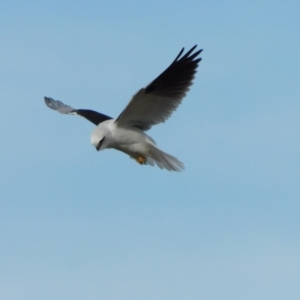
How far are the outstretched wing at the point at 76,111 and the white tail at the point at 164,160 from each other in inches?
34.5

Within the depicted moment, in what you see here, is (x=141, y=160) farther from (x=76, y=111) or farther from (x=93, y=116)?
(x=76, y=111)

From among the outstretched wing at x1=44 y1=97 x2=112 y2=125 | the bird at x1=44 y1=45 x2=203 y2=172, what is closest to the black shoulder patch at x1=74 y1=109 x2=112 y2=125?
the outstretched wing at x1=44 y1=97 x2=112 y2=125

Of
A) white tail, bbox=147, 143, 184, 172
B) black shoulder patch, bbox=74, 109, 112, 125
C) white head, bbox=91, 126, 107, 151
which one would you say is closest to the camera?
white head, bbox=91, 126, 107, 151

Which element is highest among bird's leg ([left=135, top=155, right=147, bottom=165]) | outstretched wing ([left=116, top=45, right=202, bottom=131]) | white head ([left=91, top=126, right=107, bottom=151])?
outstretched wing ([left=116, top=45, right=202, bottom=131])

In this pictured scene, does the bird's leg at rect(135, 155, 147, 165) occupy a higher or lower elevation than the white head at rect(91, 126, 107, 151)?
higher

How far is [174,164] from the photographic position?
34.7 ft

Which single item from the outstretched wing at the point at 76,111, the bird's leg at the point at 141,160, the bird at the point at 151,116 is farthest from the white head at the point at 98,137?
the outstretched wing at the point at 76,111

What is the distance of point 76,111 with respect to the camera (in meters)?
12.0

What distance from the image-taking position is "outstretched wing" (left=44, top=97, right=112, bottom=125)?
37.1ft

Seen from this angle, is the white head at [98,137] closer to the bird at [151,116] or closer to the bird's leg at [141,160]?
the bird at [151,116]

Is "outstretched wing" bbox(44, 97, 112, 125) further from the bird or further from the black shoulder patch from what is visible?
the bird

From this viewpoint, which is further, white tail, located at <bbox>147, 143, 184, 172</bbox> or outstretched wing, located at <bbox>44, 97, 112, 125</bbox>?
outstretched wing, located at <bbox>44, 97, 112, 125</bbox>

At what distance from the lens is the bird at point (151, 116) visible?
10.3 meters

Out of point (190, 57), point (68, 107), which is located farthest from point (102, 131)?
point (68, 107)
